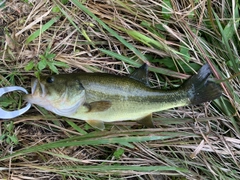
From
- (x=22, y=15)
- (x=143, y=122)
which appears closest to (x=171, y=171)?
(x=143, y=122)

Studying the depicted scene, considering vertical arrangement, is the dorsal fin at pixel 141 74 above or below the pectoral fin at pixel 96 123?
above

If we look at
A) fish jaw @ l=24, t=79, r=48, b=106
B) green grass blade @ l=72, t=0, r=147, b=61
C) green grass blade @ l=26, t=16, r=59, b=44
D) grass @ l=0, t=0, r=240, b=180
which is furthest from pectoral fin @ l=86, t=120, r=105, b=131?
green grass blade @ l=26, t=16, r=59, b=44

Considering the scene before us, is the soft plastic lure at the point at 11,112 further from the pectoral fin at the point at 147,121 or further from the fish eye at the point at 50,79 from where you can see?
the pectoral fin at the point at 147,121

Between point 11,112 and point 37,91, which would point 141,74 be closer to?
point 37,91

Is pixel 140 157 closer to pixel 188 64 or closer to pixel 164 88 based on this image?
pixel 164 88

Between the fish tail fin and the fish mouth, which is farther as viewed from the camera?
the fish tail fin

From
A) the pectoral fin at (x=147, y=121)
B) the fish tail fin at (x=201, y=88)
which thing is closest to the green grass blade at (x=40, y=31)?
the pectoral fin at (x=147, y=121)

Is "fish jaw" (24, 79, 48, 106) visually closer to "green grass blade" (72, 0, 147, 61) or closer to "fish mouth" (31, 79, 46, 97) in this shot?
"fish mouth" (31, 79, 46, 97)
